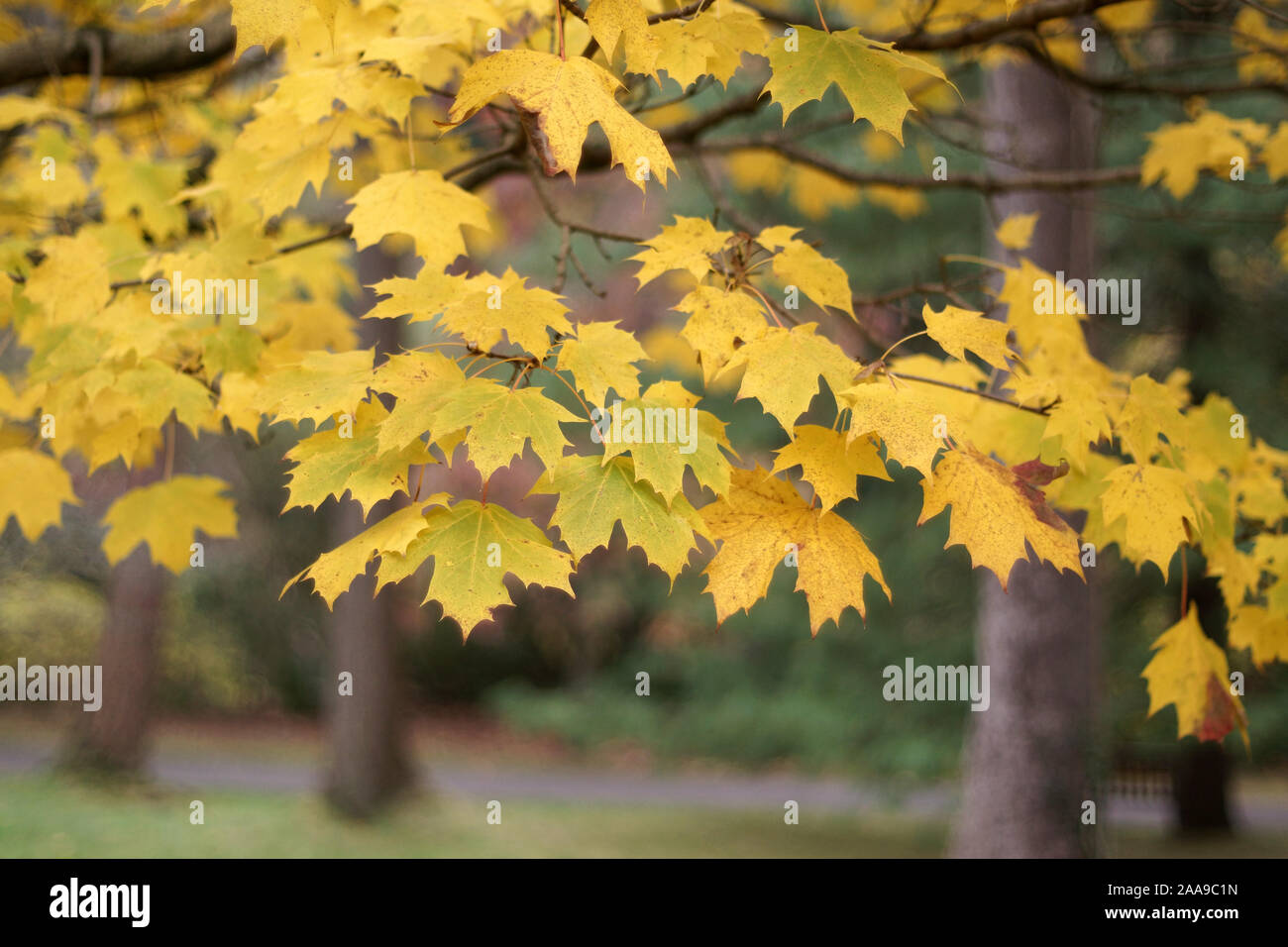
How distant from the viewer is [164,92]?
509 cm

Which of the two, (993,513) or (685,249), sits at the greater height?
(685,249)

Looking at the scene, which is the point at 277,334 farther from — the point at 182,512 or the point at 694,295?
the point at 694,295

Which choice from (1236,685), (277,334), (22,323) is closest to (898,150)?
(1236,685)

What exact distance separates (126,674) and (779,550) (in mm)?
9492

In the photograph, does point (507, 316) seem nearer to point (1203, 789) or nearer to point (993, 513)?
point (993, 513)

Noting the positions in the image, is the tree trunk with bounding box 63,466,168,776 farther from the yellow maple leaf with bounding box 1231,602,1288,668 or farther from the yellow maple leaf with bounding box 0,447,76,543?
the yellow maple leaf with bounding box 1231,602,1288,668

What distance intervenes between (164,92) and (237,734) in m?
9.13

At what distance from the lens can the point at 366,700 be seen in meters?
8.63

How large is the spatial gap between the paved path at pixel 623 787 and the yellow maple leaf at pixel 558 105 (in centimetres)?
809

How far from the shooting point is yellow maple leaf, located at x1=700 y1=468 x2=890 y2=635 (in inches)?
81.0

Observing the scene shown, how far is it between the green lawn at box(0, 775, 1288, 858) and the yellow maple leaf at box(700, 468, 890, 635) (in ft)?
22.0

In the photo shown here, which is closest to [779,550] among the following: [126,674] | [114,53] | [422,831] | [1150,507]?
[1150,507]

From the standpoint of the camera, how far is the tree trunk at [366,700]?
855 centimetres

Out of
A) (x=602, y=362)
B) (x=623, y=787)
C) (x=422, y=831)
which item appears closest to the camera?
(x=602, y=362)
